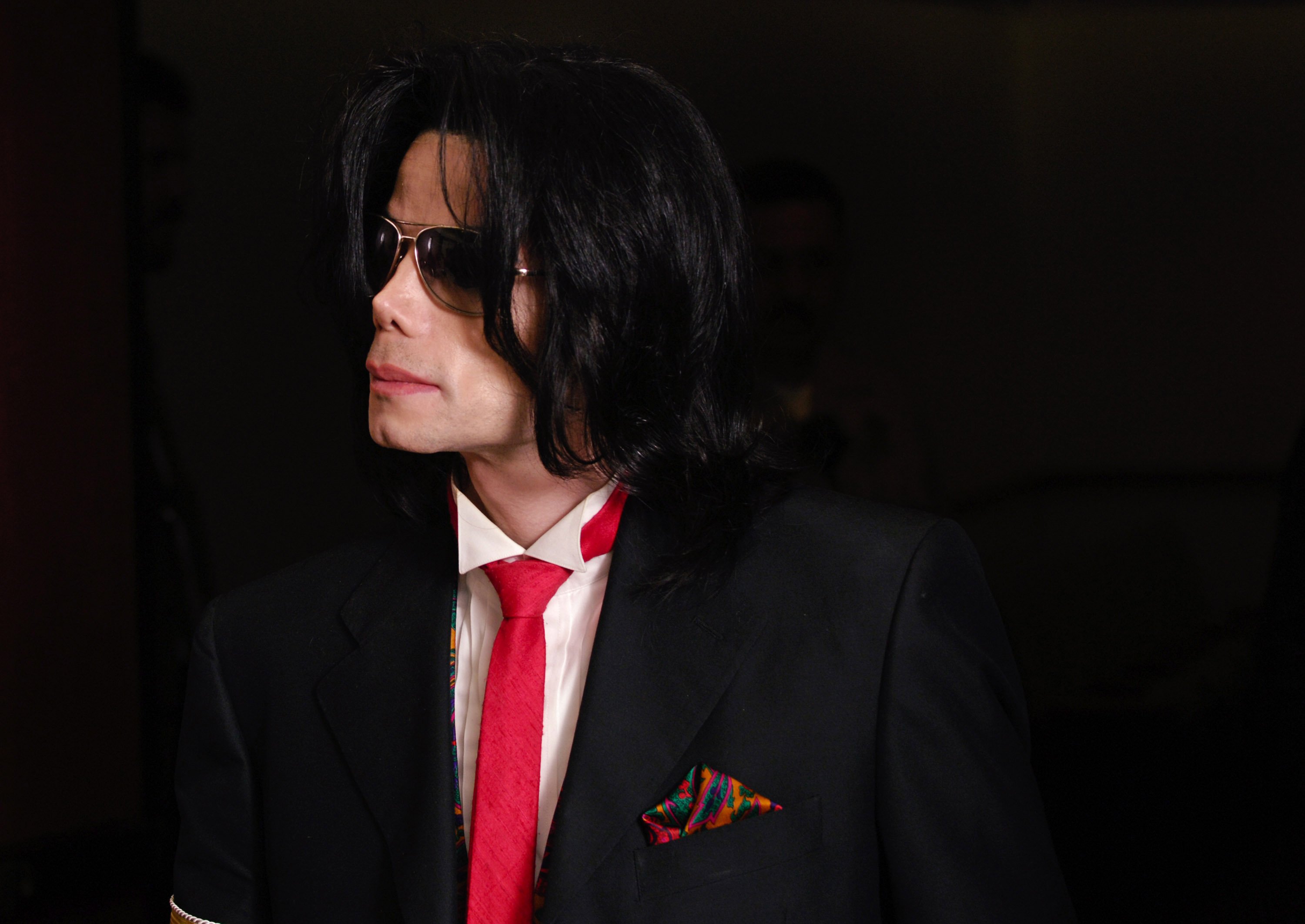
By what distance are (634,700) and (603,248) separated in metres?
0.49

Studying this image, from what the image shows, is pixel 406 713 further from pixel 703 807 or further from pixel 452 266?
pixel 452 266

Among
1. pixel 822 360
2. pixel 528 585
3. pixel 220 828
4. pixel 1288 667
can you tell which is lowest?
pixel 220 828

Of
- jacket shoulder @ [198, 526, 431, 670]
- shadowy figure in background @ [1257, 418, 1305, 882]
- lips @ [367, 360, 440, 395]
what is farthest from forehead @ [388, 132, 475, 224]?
shadowy figure in background @ [1257, 418, 1305, 882]

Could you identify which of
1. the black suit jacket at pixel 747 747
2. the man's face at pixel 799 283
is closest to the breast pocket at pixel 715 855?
the black suit jacket at pixel 747 747

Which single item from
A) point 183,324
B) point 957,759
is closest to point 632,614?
point 957,759

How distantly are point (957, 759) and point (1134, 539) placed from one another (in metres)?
1.07

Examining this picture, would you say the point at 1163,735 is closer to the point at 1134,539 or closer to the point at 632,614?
the point at 1134,539

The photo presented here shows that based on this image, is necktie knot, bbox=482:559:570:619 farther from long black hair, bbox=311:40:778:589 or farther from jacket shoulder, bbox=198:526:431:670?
jacket shoulder, bbox=198:526:431:670

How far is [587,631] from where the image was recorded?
1.40m

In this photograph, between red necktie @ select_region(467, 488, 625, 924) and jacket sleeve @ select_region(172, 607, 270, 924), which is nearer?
red necktie @ select_region(467, 488, 625, 924)

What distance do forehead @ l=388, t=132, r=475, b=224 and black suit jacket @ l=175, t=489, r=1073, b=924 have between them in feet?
1.30

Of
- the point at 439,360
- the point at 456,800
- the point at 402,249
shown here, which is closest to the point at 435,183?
the point at 402,249

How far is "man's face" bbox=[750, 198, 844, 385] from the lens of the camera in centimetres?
234

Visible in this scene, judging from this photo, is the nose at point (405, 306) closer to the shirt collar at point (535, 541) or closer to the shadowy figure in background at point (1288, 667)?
the shirt collar at point (535, 541)
